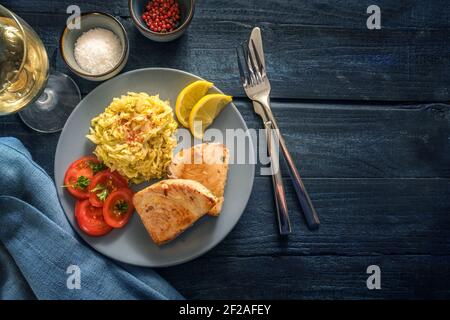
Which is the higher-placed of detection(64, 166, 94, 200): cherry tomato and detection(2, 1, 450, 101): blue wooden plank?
detection(2, 1, 450, 101): blue wooden plank

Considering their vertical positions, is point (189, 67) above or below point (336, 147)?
above

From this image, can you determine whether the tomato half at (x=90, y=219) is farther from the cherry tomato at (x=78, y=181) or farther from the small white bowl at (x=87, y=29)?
the small white bowl at (x=87, y=29)

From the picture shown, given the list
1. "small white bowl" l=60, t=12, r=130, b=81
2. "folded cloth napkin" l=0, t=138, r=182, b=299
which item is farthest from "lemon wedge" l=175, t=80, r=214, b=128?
"folded cloth napkin" l=0, t=138, r=182, b=299

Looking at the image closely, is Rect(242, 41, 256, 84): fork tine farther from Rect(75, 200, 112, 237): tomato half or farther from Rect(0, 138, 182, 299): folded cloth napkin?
Rect(0, 138, 182, 299): folded cloth napkin

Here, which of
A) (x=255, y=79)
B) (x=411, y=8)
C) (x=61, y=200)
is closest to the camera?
(x=61, y=200)
